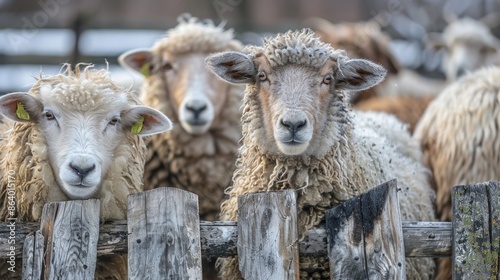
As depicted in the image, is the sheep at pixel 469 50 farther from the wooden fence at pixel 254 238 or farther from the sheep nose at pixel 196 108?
the wooden fence at pixel 254 238

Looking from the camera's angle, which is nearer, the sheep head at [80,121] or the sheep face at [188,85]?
the sheep head at [80,121]

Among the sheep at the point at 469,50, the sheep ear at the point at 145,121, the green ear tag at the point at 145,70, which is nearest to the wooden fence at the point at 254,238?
the sheep ear at the point at 145,121

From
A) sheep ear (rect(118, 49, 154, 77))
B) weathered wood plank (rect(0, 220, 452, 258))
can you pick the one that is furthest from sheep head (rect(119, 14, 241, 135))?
weathered wood plank (rect(0, 220, 452, 258))

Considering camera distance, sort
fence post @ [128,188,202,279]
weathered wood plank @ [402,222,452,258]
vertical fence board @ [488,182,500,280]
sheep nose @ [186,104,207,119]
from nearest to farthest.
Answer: fence post @ [128,188,202,279] < vertical fence board @ [488,182,500,280] < weathered wood plank @ [402,222,452,258] < sheep nose @ [186,104,207,119]

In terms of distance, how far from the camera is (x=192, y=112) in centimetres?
708

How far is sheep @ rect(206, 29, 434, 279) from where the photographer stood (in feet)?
17.2

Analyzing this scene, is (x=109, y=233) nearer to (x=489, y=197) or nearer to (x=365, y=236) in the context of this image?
(x=365, y=236)

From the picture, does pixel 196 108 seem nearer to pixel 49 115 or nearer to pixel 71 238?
pixel 49 115

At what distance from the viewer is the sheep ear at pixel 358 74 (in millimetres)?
5535

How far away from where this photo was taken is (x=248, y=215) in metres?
4.62

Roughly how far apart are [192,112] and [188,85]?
0.30 meters

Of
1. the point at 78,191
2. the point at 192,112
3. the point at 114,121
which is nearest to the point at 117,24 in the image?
the point at 192,112

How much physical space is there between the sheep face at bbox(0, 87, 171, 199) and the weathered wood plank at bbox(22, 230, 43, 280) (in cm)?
50

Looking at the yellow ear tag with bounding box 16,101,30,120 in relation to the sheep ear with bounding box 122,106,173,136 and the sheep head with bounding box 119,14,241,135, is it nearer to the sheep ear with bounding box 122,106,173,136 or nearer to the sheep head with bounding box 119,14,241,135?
the sheep ear with bounding box 122,106,173,136
